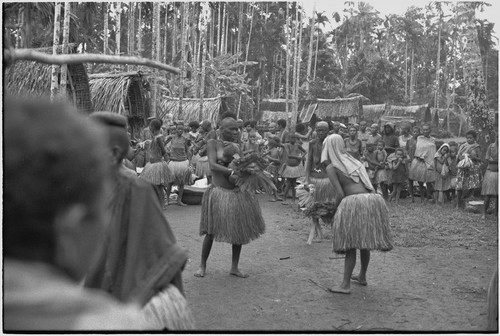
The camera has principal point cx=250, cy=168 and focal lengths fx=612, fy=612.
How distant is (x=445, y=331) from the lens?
12.8ft

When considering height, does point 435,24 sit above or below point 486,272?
above

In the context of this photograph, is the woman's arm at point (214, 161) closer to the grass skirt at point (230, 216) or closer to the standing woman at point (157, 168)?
the grass skirt at point (230, 216)

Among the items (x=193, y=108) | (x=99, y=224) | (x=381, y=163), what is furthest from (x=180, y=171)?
(x=99, y=224)

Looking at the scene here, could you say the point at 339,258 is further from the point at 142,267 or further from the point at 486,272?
Answer: the point at 142,267

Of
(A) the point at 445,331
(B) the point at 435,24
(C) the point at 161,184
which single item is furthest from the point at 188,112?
(B) the point at 435,24

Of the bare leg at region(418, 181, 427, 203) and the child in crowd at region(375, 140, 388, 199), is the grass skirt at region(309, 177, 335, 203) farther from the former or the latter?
the bare leg at region(418, 181, 427, 203)

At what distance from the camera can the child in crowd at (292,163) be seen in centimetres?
1127

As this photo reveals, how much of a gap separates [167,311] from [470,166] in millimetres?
7898

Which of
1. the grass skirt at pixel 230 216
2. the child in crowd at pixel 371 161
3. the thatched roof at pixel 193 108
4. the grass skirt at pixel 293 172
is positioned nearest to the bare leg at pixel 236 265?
the grass skirt at pixel 230 216

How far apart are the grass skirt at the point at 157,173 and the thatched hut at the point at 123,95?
620 mm

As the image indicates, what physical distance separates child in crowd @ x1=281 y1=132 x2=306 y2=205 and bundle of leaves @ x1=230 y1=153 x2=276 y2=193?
5.82 meters

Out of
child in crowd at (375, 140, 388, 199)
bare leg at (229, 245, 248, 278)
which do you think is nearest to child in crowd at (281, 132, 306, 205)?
child in crowd at (375, 140, 388, 199)

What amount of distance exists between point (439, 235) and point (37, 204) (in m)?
6.86

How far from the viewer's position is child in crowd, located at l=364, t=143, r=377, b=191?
1102 centimetres
